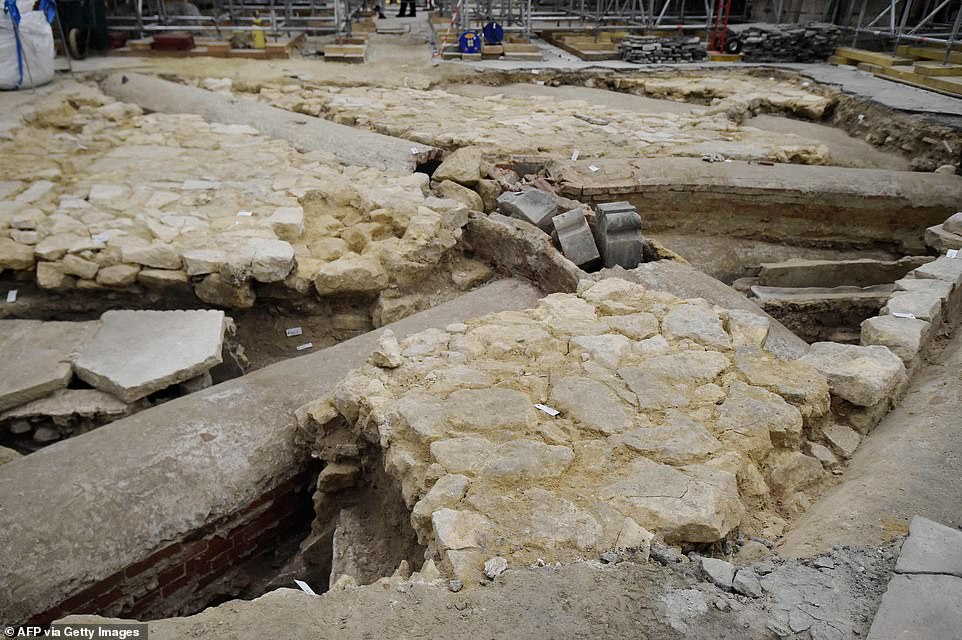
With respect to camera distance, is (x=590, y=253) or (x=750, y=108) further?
(x=750, y=108)

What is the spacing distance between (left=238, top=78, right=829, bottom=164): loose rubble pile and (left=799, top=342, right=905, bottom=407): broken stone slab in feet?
13.7

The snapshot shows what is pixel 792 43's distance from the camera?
11.4m

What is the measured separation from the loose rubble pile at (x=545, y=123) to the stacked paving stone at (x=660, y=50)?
2629 millimetres

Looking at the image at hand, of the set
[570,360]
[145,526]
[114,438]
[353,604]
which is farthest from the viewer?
[570,360]

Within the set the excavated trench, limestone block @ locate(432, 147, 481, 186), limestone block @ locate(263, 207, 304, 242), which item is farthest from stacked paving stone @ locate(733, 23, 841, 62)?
limestone block @ locate(263, 207, 304, 242)

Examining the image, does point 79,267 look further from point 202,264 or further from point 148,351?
point 148,351

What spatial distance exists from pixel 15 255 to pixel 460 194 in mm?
3184

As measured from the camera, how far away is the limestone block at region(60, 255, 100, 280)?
406cm

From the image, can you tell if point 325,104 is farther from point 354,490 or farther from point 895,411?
point 895,411

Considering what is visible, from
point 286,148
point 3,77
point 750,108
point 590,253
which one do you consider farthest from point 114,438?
point 750,108

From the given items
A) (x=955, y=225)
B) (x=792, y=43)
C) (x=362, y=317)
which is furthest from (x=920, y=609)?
(x=792, y=43)

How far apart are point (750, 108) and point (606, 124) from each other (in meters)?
2.58

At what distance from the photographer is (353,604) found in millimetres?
1699

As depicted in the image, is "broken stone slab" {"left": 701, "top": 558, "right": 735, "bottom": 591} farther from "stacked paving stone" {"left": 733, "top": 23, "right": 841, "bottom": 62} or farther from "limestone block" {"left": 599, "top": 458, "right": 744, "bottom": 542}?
"stacked paving stone" {"left": 733, "top": 23, "right": 841, "bottom": 62}
